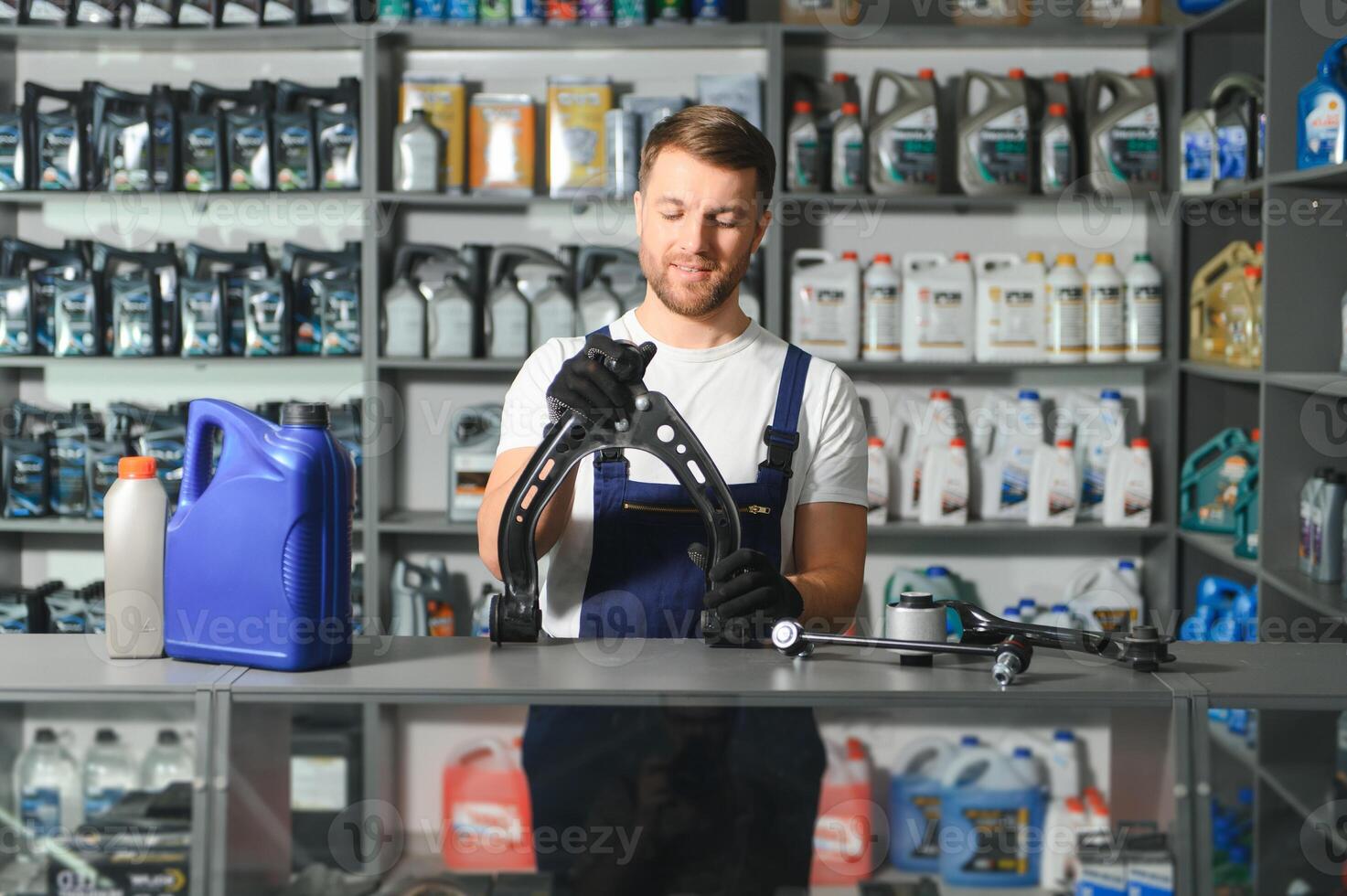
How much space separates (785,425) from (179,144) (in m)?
2.82

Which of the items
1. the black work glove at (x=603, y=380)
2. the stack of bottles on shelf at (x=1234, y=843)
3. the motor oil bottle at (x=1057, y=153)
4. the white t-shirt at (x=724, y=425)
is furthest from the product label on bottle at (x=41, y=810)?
the motor oil bottle at (x=1057, y=153)

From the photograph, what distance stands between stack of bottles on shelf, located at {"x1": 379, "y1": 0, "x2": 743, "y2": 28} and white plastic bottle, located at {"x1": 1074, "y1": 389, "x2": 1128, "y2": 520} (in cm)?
166

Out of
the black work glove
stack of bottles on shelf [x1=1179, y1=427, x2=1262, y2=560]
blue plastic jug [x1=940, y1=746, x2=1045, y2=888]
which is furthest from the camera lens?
stack of bottles on shelf [x1=1179, y1=427, x2=1262, y2=560]

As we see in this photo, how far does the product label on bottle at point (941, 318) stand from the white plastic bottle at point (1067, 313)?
10.6 inches

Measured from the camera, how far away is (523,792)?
1.36 meters

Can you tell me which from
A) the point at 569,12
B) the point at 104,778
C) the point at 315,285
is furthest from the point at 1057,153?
the point at 104,778

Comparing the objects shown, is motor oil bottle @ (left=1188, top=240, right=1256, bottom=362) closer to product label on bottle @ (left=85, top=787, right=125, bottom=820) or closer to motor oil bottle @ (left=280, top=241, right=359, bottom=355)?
motor oil bottle @ (left=280, top=241, right=359, bottom=355)

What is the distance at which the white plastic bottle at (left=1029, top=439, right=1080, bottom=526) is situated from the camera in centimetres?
405

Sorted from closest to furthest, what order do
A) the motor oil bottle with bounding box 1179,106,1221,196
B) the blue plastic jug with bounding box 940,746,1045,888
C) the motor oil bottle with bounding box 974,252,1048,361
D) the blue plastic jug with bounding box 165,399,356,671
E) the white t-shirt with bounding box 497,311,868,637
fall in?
the blue plastic jug with bounding box 940,746,1045,888 → the blue plastic jug with bounding box 165,399,356,671 → the white t-shirt with bounding box 497,311,868,637 → the motor oil bottle with bounding box 1179,106,1221,196 → the motor oil bottle with bounding box 974,252,1048,361

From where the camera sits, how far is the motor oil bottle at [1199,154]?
383cm

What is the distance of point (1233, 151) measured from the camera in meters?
3.74

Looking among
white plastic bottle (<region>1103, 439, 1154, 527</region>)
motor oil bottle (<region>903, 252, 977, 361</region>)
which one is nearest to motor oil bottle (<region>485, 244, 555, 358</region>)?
motor oil bottle (<region>903, 252, 977, 361</region>)

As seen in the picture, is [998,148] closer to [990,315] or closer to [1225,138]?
[990,315]

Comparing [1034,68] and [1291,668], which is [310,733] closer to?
[1291,668]
